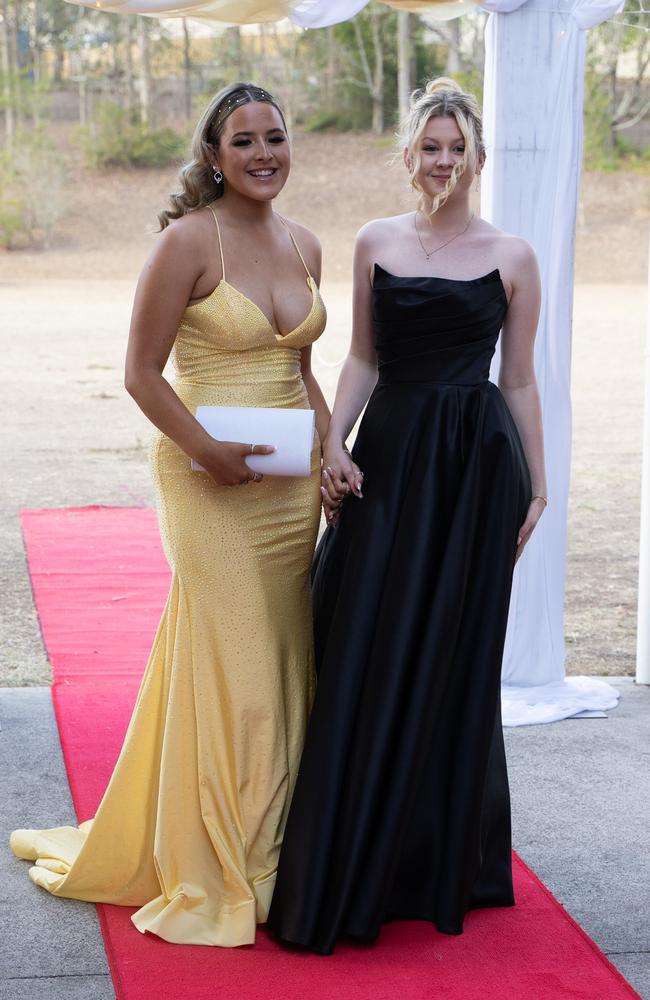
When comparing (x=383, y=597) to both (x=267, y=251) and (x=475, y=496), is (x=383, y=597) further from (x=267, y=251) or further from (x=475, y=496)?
(x=267, y=251)

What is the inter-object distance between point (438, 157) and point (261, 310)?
0.53 meters

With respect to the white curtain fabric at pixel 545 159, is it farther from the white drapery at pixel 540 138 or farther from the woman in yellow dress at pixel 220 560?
the woman in yellow dress at pixel 220 560

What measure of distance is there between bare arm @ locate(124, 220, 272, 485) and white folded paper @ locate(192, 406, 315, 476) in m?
0.02

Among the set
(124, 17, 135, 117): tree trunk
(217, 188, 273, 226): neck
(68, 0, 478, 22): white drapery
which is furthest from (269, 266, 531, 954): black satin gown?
(124, 17, 135, 117): tree trunk

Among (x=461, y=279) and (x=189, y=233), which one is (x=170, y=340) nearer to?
(x=189, y=233)

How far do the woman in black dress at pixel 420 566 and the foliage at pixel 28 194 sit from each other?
80.4ft

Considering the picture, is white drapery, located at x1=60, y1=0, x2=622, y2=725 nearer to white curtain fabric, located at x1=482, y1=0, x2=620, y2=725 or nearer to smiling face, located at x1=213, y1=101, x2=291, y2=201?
white curtain fabric, located at x1=482, y1=0, x2=620, y2=725

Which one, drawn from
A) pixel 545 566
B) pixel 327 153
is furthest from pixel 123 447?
pixel 327 153

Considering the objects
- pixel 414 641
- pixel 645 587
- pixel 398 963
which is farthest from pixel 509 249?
pixel 645 587

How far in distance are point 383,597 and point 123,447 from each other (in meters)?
8.60

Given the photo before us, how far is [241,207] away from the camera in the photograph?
121 inches

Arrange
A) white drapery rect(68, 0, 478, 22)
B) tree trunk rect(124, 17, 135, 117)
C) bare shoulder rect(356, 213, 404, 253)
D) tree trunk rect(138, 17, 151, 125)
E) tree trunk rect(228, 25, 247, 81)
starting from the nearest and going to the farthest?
bare shoulder rect(356, 213, 404, 253) < white drapery rect(68, 0, 478, 22) < tree trunk rect(124, 17, 135, 117) < tree trunk rect(138, 17, 151, 125) < tree trunk rect(228, 25, 247, 81)

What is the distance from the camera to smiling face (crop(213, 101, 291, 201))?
2982mm

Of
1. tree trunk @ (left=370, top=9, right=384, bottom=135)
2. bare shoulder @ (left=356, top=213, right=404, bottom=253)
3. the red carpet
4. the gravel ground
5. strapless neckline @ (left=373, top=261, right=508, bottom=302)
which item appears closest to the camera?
the red carpet
